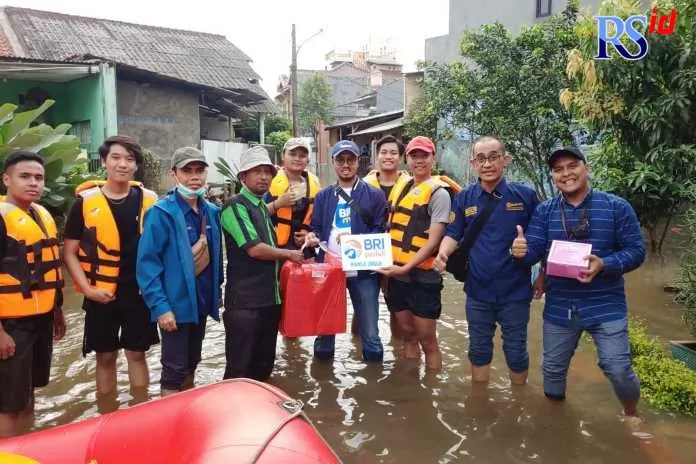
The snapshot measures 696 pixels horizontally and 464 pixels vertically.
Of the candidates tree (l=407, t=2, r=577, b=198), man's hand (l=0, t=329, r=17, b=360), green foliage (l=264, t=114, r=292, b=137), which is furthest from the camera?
green foliage (l=264, t=114, r=292, b=137)

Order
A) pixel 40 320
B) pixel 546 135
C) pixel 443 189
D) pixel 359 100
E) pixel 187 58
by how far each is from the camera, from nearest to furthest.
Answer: pixel 40 320
pixel 443 189
pixel 546 135
pixel 187 58
pixel 359 100

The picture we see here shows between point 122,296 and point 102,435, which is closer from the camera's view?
point 102,435

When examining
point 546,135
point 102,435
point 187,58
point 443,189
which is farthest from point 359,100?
point 102,435

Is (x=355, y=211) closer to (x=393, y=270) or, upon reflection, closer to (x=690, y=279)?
(x=393, y=270)

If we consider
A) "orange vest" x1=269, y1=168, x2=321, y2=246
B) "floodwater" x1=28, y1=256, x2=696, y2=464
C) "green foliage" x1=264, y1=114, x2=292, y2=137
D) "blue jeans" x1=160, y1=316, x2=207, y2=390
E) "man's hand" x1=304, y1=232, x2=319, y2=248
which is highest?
"green foliage" x1=264, y1=114, x2=292, y2=137

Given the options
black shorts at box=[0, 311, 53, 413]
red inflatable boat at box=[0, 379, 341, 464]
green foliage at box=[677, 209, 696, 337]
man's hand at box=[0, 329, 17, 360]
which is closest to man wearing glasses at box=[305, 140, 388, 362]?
black shorts at box=[0, 311, 53, 413]

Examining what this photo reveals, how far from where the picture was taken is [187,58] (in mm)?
18688

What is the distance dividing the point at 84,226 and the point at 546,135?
6.85m

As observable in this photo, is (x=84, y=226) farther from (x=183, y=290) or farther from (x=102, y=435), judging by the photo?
(x=102, y=435)

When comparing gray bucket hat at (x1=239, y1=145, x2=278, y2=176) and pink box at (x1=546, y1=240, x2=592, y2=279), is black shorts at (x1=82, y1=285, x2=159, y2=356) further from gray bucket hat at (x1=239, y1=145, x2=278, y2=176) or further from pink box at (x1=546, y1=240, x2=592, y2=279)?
pink box at (x1=546, y1=240, x2=592, y2=279)

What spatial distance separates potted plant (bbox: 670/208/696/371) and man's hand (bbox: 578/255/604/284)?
5.70ft

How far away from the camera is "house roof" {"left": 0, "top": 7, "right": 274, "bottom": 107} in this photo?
1684 centimetres

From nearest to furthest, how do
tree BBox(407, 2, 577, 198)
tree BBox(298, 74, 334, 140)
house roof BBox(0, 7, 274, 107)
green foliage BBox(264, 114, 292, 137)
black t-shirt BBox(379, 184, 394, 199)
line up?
black t-shirt BBox(379, 184, 394, 199) → tree BBox(407, 2, 577, 198) → house roof BBox(0, 7, 274, 107) → green foliage BBox(264, 114, 292, 137) → tree BBox(298, 74, 334, 140)

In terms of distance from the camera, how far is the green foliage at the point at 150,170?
12789 millimetres
